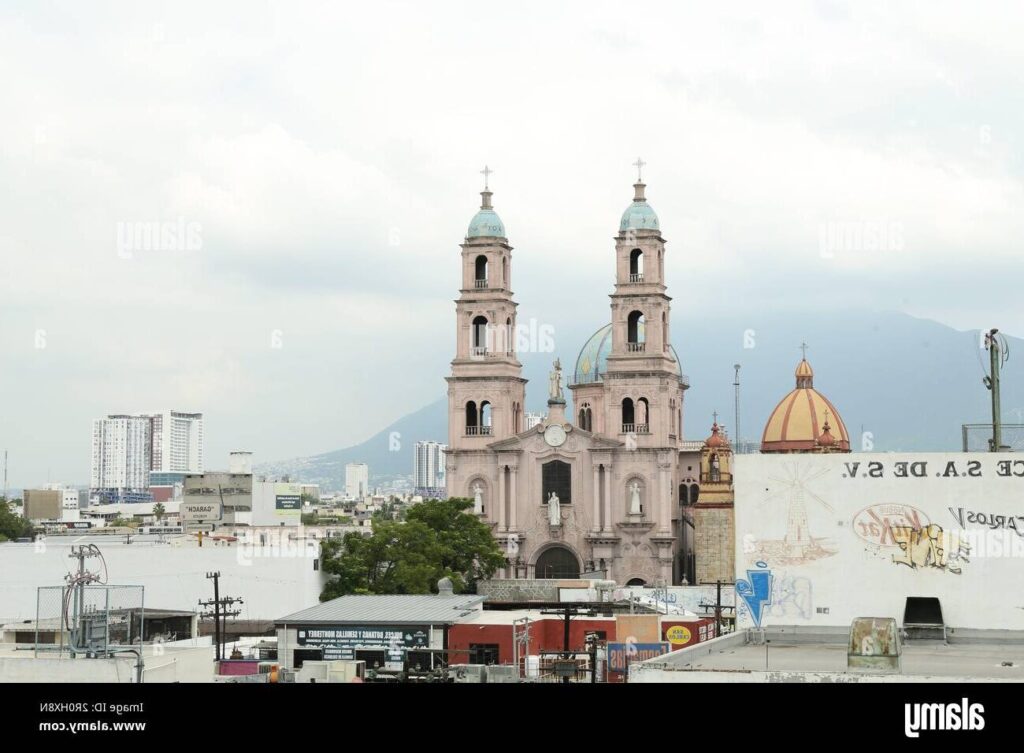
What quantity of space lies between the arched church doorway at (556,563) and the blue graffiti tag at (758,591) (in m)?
65.5

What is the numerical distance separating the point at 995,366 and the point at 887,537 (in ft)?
19.1

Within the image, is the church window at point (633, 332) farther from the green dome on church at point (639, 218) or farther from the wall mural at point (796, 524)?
the wall mural at point (796, 524)

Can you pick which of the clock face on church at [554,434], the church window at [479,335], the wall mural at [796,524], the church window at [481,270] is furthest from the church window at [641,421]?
the wall mural at [796,524]

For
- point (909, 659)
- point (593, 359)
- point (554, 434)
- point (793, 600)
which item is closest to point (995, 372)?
point (793, 600)

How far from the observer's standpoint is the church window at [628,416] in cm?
10681

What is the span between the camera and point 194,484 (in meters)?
166

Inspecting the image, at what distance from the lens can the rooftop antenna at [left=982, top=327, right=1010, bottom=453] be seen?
4269 centimetres

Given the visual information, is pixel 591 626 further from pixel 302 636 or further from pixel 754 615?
pixel 754 615

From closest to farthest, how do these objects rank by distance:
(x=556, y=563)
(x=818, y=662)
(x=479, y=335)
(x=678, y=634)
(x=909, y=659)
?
(x=818, y=662) < (x=909, y=659) < (x=678, y=634) < (x=556, y=563) < (x=479, y=335)

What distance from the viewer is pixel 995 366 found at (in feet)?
139

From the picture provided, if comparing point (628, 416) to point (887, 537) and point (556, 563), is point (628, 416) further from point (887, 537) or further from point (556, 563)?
point (887, 537)

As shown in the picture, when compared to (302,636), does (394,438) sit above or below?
above
